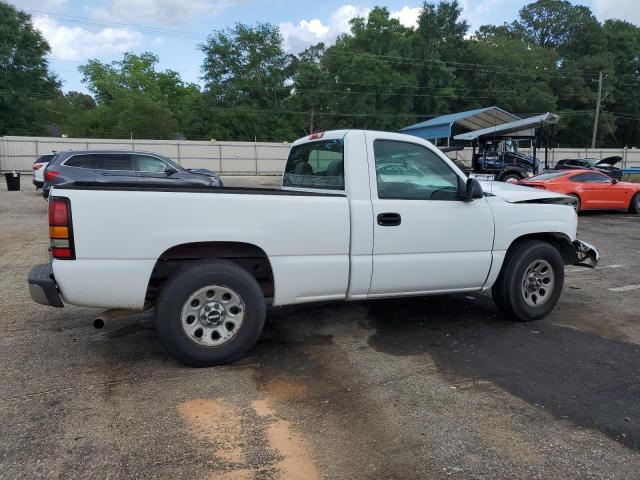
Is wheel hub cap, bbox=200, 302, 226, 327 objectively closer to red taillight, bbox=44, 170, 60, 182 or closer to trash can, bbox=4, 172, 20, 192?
red taillight, bbox=44, 170, 60, 182

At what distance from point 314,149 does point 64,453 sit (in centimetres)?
340

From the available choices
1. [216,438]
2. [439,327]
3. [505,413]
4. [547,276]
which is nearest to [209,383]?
[216,438]

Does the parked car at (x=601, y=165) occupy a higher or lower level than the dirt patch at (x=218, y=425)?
higher

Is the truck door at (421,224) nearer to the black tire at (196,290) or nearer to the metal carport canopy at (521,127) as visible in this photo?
the black tire at (196,290)

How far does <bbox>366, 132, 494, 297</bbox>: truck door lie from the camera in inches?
175

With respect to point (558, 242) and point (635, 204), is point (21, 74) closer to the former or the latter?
point (635, 204)

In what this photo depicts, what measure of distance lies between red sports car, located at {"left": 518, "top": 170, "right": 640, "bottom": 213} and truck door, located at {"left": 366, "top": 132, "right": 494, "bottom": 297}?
34.9 ft

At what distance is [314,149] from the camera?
17.1ft

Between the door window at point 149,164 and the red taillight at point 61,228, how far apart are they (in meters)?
9.91

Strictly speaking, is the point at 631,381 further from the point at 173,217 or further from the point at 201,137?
the point at 201,137

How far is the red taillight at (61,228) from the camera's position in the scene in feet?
11.7

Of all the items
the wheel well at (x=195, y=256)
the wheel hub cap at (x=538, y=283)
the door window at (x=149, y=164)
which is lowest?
the wheel hub cap at (x=538, y=283)

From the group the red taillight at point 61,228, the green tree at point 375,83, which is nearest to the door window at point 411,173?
the red taillight at point 61,228

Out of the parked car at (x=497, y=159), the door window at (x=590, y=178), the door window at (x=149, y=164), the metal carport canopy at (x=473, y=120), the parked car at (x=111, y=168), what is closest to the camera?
the parked car at (x=111, y=168)
